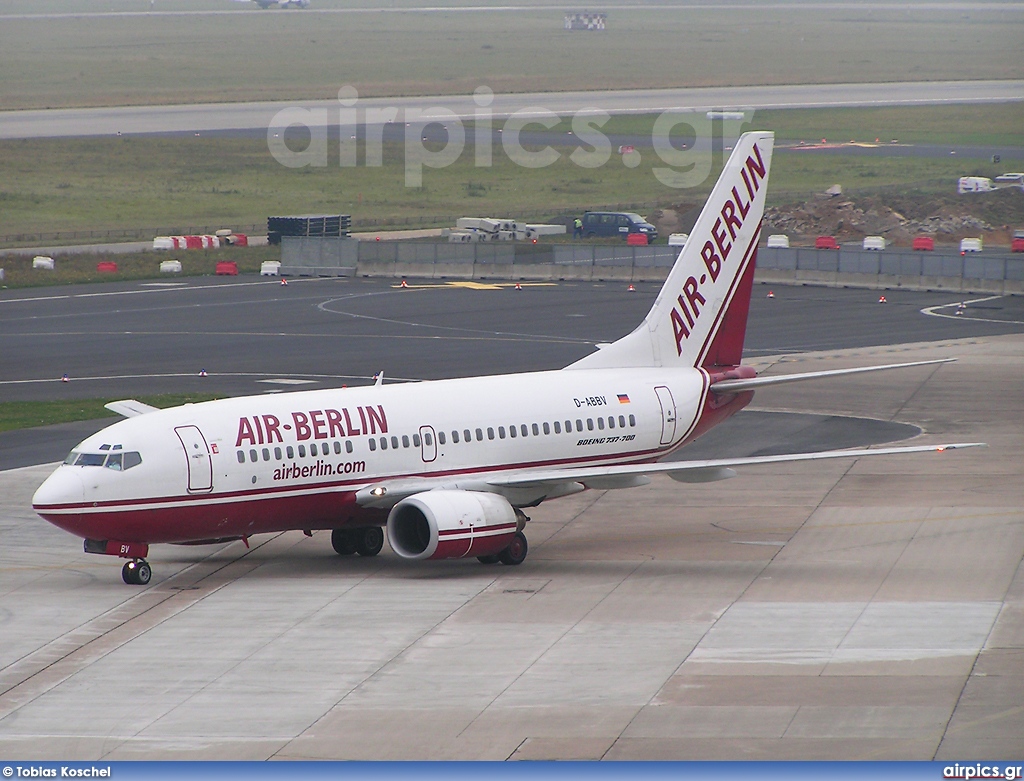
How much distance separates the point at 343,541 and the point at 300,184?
11879 centimetres

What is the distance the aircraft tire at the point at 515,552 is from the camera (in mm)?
39812

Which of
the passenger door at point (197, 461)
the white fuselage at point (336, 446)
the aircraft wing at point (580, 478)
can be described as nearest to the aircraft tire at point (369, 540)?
the white fuselage at point (336, 446)

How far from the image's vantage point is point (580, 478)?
39344mm

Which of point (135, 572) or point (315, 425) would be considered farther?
point (315, 425)

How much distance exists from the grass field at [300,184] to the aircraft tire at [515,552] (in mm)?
92039

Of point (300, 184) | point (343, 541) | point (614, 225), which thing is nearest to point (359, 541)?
point (343, 541)

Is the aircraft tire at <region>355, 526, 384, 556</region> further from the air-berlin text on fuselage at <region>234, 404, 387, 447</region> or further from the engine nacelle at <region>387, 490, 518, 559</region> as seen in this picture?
the air-berlin text on fuselage at <region>234, 404, 387, 447</region>

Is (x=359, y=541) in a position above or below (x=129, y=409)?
below

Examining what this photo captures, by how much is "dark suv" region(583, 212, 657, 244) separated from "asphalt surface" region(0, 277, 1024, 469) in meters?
21.0

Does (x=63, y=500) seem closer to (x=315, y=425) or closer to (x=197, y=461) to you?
(x=197, y=461)

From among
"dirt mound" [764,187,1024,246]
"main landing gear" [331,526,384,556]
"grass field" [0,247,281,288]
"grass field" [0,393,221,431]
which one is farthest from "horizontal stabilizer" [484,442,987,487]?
"dirt mound" [764,187,1024,246]

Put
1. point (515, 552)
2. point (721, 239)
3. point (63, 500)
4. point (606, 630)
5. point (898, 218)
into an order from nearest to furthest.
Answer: point (606, 630), point (63, 500), point (515, 552), point (721, 239), point (898, 218)

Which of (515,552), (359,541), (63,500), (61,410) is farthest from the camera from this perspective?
(61,410)

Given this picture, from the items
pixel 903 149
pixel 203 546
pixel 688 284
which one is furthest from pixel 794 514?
pixel 903 149
